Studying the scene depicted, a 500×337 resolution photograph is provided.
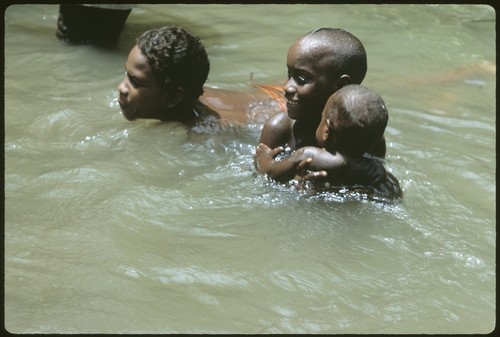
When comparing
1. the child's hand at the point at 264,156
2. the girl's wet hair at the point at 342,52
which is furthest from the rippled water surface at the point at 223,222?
the girl's wet hair at the point at 342,52

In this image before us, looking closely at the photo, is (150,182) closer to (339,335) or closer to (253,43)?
(339,335)

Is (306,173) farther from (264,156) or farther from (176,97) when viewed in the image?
(176,97)

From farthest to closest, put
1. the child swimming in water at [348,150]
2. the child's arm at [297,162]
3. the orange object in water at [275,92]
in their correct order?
the orange object in water at [275,92] → the child's arm at [297,162] → the child swimming in water at [348,150]

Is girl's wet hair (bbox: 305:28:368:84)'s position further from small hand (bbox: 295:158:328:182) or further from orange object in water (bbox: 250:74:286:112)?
orange object in water (bbox: 250:74:286:112)

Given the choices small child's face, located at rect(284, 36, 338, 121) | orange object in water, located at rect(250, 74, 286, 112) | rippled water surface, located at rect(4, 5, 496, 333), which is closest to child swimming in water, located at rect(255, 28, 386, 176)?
small child's face, located at rect(284, 36, 338, 121)

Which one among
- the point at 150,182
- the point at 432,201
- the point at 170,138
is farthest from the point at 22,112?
the point at 432,201

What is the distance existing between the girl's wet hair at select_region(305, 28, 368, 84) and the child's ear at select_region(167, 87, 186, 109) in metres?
1.00

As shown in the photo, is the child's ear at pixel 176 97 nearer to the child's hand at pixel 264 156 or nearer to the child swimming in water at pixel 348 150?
the child's hand at pixel 264 156

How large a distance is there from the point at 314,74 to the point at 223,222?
35.7 inches

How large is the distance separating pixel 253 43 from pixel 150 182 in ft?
9.06

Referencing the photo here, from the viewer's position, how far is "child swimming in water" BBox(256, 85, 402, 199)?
139 inches

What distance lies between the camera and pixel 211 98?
4.75m

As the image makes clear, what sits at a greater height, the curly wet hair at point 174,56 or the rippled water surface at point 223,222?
the curly wet hair at point 174,56

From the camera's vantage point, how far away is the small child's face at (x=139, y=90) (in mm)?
4387
